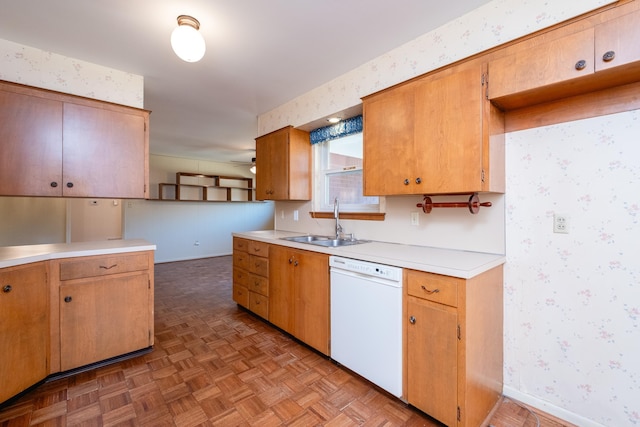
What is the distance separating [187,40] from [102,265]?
1702mm

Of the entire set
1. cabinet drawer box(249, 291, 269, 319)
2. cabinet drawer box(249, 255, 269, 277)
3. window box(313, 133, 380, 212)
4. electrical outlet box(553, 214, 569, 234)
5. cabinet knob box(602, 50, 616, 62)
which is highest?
cabinet knob box(602, 50, 616, 62)

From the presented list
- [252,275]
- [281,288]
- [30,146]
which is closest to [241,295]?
[252,275]

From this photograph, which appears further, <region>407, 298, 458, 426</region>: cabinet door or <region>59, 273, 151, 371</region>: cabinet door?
<region>59, 273, 151, 371</region>: cabinet door

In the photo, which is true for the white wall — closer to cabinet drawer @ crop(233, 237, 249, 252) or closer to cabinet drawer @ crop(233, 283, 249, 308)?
cabinet drawer @ crop(233, 237, 249, 252)

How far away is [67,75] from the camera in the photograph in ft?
7.38

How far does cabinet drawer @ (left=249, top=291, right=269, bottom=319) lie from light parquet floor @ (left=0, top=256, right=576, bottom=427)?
20 centimetres

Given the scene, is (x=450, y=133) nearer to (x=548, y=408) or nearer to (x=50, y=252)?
(x=548, y=408)

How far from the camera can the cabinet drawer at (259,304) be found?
2.72m

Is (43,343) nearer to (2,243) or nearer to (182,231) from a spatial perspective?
(2,243)

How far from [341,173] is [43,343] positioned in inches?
107

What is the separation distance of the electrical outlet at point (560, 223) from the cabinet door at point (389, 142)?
0.81m

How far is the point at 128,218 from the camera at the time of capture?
5633 mm

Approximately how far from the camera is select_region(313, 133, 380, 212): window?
2.79 meters

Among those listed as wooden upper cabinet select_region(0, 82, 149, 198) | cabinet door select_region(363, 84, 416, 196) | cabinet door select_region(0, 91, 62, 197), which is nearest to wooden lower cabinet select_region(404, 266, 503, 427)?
cabinet door select_region(363, 84, 416, 196)
